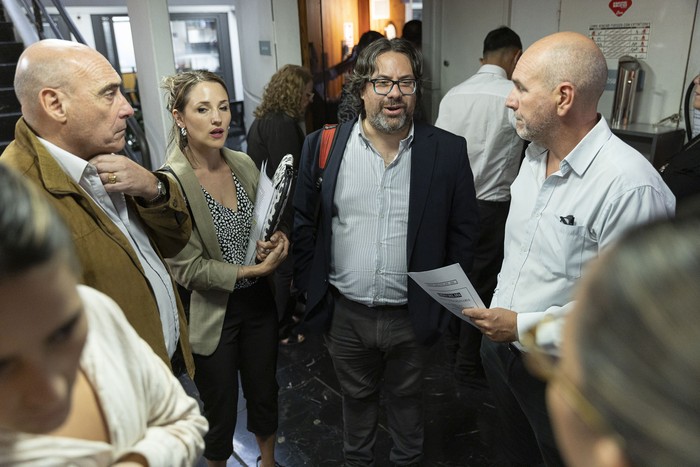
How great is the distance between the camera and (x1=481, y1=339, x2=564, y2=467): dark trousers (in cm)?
175

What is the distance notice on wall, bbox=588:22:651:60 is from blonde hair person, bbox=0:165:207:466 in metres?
4.10

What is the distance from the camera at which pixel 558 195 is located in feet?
5.55

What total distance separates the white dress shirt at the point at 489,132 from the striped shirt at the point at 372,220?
1199 millimetres

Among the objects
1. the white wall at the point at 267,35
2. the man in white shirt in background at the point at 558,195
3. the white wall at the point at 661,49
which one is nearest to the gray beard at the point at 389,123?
the man in white shirt in background at the point at 558,195

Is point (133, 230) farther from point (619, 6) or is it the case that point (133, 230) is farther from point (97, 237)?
point (619, 6)

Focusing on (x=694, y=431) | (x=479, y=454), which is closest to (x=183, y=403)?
(x=694, y=431)

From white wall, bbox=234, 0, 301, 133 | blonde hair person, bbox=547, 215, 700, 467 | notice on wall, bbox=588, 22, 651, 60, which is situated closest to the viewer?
blonde hair person, bbox=547, 215, 700, 467

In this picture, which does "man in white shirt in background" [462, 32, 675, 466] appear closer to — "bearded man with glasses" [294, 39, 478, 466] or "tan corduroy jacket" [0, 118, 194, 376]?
"bearded man with glasses" [294, 39, 478, 466]

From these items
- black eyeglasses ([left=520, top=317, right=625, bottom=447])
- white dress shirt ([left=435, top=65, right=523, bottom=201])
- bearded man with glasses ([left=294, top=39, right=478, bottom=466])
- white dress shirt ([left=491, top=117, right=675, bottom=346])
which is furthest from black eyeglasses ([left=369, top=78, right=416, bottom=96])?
black eyeglasses ([left=520, top=317, right=625, bottom=447])

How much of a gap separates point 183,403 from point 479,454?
6.46 ft

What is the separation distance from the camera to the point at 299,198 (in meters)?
2.18

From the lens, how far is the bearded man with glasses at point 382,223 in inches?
78.9

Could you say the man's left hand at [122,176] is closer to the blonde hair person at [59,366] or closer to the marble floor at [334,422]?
the blonde hair person at [59,366]

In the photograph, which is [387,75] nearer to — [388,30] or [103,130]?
[103,130]
